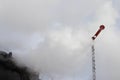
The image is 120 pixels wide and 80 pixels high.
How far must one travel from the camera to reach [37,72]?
6619 centimetres

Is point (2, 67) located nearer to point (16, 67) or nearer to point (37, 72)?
point (16, 67)

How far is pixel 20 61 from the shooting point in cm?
6244

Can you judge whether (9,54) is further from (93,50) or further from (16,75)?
(93,50)

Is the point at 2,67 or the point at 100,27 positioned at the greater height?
the point at 100,27

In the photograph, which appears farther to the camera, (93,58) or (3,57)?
(93,58)

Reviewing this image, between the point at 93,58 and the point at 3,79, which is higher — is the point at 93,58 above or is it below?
above

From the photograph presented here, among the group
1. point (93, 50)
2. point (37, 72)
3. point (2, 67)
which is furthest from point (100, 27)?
point (2, 67)

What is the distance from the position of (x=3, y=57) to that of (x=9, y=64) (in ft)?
6.70

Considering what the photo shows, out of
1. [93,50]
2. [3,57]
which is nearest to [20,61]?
[3,57]

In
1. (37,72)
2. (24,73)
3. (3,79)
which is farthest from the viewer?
(37,72)

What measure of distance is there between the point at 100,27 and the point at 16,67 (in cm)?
1507

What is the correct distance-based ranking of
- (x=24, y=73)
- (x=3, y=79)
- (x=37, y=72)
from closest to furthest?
(x=3, y=79), (x=24, y=73), (x=37, y=72)

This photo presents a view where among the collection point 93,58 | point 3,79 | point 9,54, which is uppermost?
point 93,58

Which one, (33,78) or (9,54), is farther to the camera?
(33,78)
